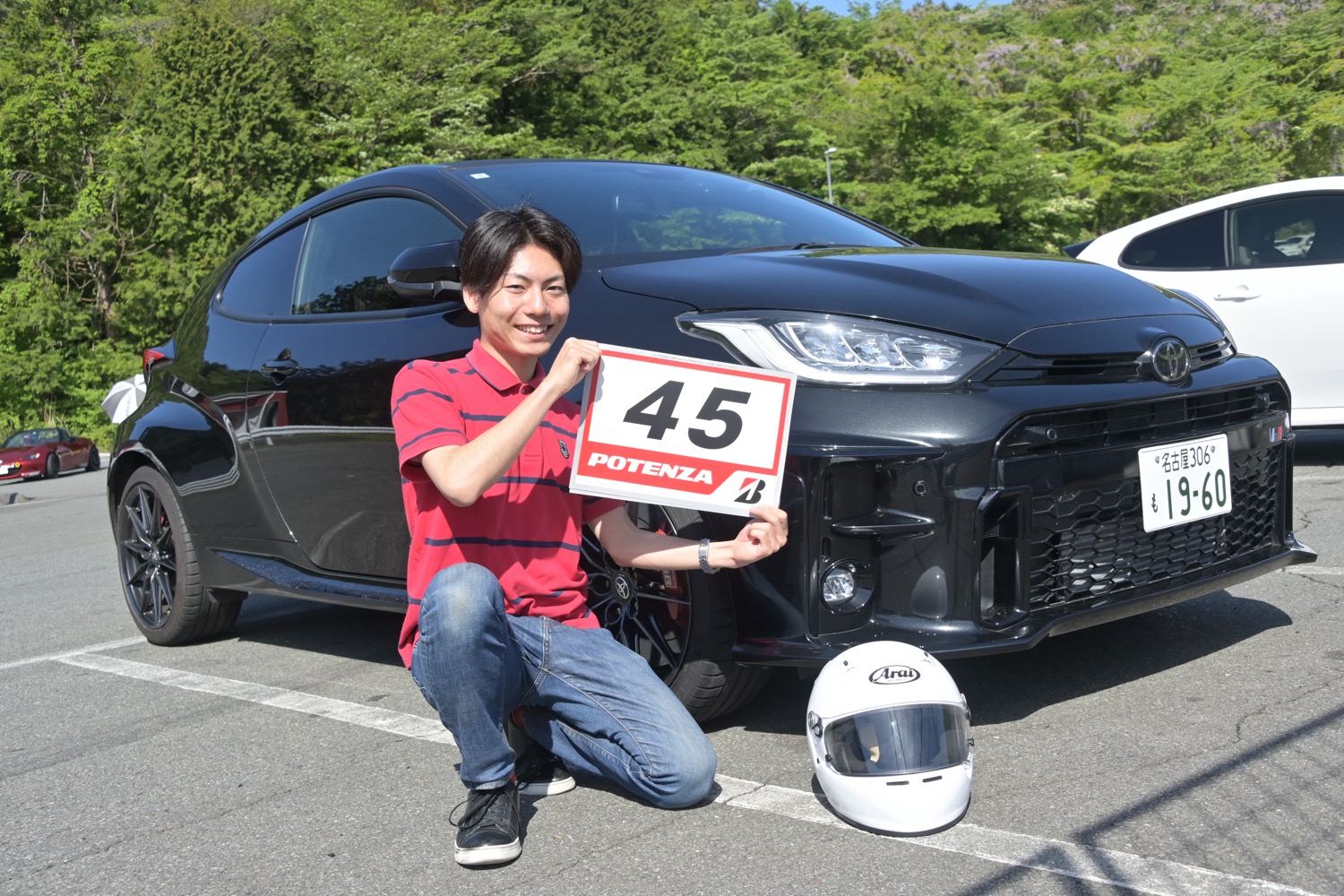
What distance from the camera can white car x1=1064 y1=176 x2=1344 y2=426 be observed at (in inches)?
257

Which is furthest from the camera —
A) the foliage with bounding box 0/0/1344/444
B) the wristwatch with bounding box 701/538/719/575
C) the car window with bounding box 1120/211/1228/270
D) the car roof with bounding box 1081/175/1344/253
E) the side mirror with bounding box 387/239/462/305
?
the foliage with bounding box 0/0/1344/444

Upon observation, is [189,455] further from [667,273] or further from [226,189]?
[226,189]

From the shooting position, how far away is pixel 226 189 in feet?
118

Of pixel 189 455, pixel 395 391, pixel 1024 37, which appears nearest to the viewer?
pixel 395 391

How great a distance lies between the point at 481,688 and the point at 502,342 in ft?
2.43

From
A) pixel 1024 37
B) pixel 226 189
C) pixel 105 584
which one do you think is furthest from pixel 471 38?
pixel 105 584

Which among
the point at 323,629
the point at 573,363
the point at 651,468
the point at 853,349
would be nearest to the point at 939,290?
the point at 853,349

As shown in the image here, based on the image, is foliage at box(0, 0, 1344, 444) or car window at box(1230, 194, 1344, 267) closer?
car window at box(1230, 194, 1344, 267)

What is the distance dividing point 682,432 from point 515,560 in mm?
451

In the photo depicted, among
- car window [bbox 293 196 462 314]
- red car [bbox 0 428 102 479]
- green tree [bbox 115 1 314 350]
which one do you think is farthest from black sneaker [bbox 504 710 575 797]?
green tree [bbox 115 1 314 350]

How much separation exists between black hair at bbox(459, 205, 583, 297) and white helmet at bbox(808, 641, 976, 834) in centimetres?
108

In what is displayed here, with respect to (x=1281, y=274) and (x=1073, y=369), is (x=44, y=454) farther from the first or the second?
(x=1073, y=369)

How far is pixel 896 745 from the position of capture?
95.5 inches

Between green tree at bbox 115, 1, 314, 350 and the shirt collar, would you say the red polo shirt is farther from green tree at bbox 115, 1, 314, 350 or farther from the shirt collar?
green tree at bbox 115, 1, 314, 350
